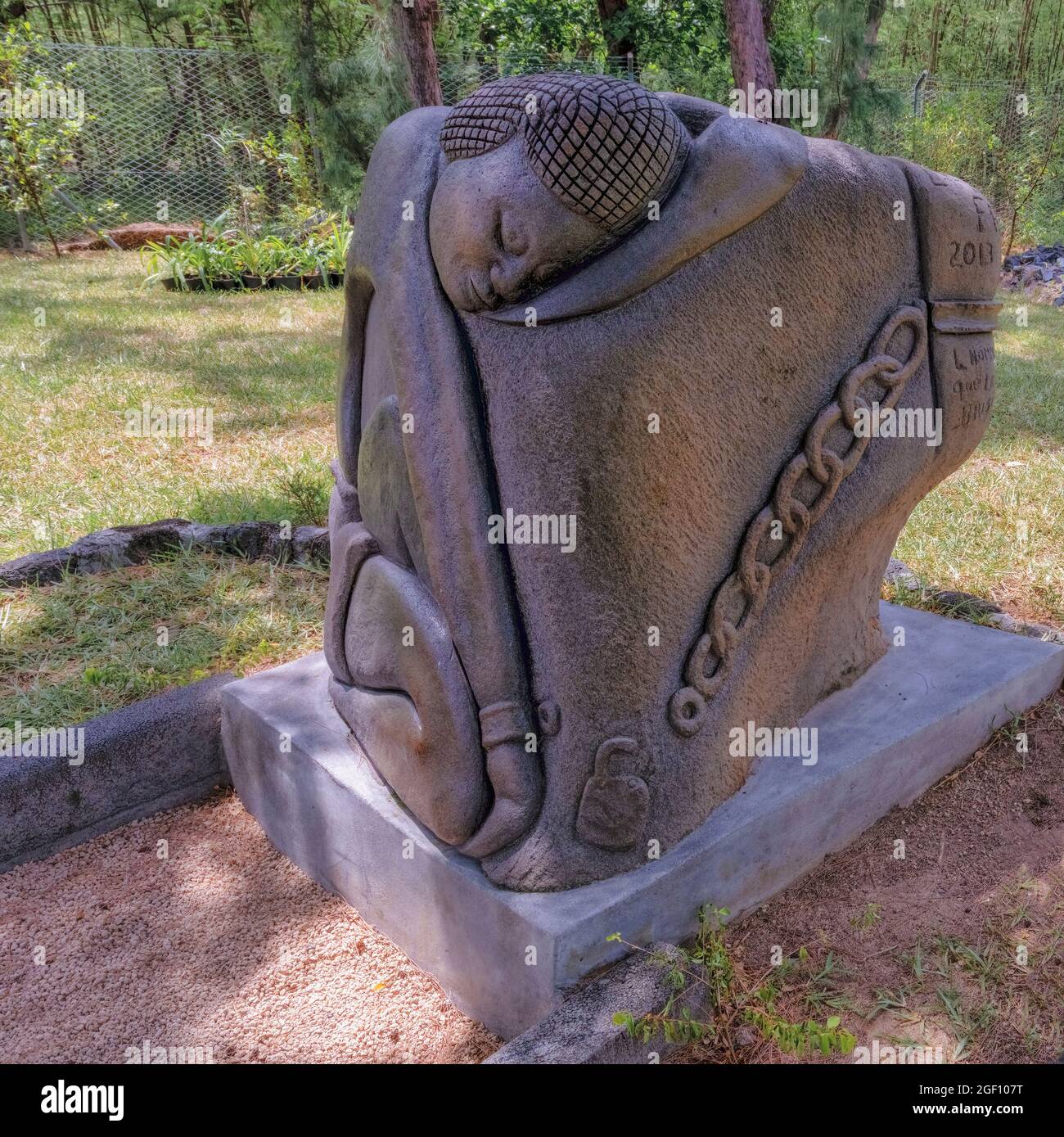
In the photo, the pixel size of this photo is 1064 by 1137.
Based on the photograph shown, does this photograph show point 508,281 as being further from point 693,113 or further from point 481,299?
point 693,113

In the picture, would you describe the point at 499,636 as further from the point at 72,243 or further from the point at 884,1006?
the point at 72,243

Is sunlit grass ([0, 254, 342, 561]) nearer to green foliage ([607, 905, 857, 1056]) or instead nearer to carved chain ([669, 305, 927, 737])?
carved chain ([669, 305, 927, 737])

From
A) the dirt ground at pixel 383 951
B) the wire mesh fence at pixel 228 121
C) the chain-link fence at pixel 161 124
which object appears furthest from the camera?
the chain-link fence at pixel 161 124

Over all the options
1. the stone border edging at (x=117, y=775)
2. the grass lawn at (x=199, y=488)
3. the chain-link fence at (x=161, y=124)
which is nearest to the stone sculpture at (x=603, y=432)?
the stone border edging at (x=117, y=775)

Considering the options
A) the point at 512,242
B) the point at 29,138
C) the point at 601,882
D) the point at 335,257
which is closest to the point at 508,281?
the point at 512,242

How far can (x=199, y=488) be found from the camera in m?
4.43

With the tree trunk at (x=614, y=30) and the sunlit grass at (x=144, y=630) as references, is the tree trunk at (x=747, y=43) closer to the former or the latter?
the sunlit grass at (x=144, y=630)

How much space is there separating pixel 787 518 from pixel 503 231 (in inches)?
30.2

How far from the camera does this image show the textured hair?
152cm

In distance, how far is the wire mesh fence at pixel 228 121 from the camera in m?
12.6

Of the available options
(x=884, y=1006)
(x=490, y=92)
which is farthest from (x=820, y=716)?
(x=490, y=92)

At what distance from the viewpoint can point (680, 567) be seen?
1.77 meters

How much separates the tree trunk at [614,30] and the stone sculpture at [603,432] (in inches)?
537

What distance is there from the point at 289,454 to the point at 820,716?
346 centimetres
